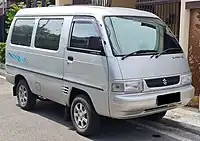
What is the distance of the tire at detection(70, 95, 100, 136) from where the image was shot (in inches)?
206

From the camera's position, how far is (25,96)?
703 centimetres

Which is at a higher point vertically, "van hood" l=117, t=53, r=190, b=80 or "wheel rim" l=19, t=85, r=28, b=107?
"van hood" l=117, t=53, r=190, b=80

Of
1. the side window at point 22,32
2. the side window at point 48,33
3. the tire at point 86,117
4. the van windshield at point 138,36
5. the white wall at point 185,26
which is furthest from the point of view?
the white wall at point 185,26

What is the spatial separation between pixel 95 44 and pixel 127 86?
2.73 feet

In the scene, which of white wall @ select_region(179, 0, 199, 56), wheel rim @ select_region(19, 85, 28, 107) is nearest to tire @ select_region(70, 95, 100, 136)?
wheel rim @ select_region(19, 85, 28, 107)

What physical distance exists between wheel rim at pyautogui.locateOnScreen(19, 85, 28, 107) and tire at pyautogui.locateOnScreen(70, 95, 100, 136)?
1.75m

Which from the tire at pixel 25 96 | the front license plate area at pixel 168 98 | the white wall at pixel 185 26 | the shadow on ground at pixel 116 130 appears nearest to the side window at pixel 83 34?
the front license plate area at pixel 168 98

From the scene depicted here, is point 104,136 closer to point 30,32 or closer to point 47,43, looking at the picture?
point 47,43

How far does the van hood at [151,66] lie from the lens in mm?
4844

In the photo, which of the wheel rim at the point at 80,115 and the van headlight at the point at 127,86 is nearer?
the van headlight at the point at 127,86

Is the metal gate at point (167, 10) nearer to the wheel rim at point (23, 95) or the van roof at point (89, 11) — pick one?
the van roof at point (89, 11)

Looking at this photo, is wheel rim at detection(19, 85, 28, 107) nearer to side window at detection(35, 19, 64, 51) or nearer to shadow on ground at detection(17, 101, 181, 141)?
shadow on ground at detection(17, 101, 181, 141)

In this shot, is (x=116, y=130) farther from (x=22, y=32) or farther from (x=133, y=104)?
(x=22, y=32)

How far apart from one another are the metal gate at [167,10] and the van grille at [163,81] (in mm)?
4231
